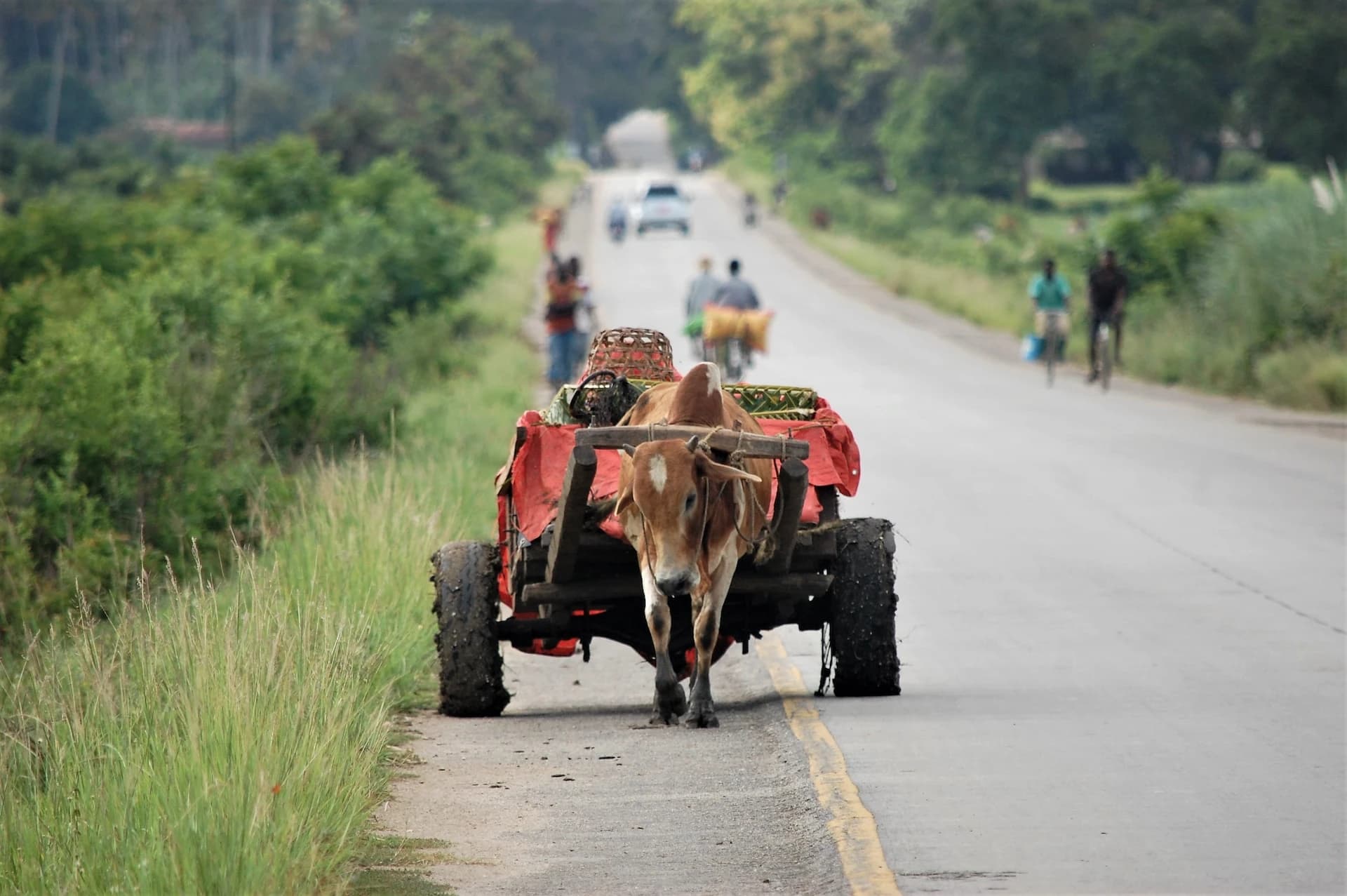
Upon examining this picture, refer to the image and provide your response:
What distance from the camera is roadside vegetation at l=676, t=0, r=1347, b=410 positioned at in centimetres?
3394

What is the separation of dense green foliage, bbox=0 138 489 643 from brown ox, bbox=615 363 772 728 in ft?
7.41

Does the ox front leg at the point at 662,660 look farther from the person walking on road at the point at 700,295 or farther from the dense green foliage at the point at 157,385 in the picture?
the person walking on road at the point at 700,295

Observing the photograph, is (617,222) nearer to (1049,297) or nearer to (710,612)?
(1049,297)

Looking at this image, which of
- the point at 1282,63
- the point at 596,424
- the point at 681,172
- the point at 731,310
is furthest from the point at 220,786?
the point at 681,172

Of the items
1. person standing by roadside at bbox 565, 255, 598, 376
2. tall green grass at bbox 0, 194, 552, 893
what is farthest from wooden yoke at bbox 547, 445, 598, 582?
person standing by roadside at bbox 565, 255, 598, 376

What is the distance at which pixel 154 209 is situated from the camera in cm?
4522

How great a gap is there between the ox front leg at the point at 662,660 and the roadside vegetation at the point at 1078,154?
21592mm

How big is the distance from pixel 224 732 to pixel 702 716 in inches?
128

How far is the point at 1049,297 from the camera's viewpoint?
116 feet

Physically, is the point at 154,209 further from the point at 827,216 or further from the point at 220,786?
the point at 827,216

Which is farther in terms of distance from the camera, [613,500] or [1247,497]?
[1247,497]

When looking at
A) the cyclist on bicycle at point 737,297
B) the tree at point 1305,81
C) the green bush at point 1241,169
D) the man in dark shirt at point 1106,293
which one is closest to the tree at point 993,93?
the green bush at point 1241,169

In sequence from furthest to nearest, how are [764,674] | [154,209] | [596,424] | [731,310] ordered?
[154,209]
[731,310]
[764,674]
[596,424]

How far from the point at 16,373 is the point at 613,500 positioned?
998 cm
